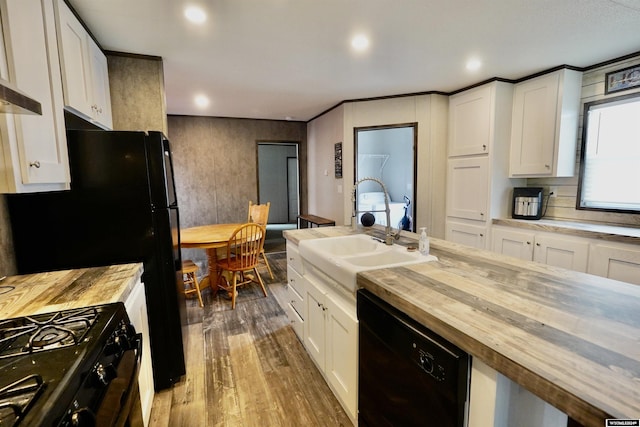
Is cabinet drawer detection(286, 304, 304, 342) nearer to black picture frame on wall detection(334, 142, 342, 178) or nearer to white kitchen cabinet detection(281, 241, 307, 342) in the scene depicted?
white kitchen cabinet detection(281, 241, 307, 342)

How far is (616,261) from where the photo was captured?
7.41 feet

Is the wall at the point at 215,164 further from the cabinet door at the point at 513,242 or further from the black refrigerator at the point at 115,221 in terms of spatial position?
the cabinet door at the point at 513,242

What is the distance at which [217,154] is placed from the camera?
500cm

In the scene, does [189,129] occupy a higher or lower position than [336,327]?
higher

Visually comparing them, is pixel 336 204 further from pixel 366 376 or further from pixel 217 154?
pixel 366 376

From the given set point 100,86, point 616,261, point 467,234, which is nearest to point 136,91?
point 100,86

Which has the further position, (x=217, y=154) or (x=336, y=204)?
(x=217, y=154)

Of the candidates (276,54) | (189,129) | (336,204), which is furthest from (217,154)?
(276,54)

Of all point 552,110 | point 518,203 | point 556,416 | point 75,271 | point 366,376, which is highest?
point 552,110

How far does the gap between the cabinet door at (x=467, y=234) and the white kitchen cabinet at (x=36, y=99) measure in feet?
11.9

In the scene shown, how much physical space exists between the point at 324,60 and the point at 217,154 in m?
2.95

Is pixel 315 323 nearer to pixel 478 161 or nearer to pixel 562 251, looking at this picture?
pixel 562 251

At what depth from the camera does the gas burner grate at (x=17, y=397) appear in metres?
0.59

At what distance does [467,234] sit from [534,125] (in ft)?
4.35
